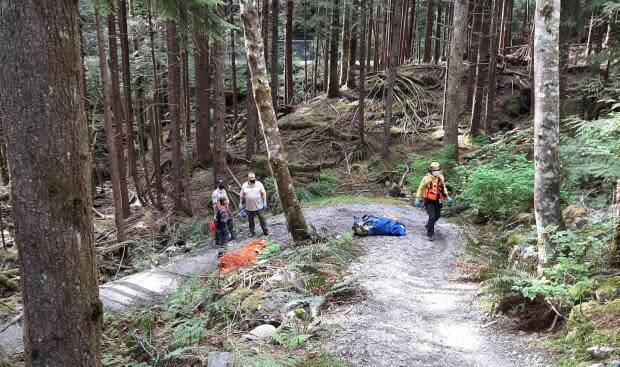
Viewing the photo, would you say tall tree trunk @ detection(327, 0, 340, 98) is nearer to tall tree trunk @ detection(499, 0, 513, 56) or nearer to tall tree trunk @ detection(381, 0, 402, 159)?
tall tree trunk @ detection(381, 0, 402, 159)

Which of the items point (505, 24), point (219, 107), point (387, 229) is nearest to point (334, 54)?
point (505, 24)

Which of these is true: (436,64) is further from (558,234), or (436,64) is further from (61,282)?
(61,282)

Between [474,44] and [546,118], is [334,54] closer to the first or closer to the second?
[474,44]

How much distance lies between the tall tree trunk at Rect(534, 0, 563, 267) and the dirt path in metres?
1.41

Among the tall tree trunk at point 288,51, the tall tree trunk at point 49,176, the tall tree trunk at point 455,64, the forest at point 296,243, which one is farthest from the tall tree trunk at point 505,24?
the tall tree trunk at point 49,176

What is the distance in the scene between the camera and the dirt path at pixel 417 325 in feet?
17.3

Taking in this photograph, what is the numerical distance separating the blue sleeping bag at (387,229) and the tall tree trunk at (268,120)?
6.51ft

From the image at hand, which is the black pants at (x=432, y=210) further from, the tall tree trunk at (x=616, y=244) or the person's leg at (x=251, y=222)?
the tall tree trunk at (x=616, y=244)

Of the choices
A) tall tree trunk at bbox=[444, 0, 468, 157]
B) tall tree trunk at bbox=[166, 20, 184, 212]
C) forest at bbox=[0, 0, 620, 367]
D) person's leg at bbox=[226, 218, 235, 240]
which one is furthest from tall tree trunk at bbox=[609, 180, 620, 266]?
tall tree trunk at bbox=[166, 20, 184, 212]

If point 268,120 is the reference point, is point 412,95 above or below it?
above

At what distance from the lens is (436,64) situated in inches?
1129

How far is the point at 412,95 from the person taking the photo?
2588 centimetres

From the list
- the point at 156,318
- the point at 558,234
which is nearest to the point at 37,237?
the point at 156,318

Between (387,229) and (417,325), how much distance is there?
16.3ft
